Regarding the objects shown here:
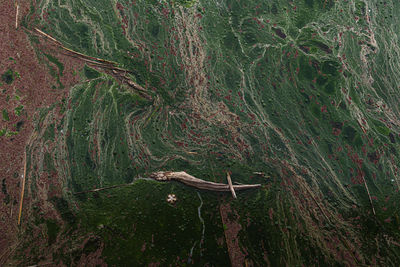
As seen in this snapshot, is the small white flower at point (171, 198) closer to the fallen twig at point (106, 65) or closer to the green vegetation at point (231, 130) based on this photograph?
the green vegetation at point (231, 130)

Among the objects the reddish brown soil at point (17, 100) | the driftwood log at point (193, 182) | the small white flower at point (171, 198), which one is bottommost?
the small white flower at point (171, 198)

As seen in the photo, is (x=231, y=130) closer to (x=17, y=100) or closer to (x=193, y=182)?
(x=193, y=182)

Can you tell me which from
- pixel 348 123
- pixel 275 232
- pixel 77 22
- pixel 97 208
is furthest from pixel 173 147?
pixel 348 123

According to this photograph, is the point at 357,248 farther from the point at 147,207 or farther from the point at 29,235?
the point at 29,235

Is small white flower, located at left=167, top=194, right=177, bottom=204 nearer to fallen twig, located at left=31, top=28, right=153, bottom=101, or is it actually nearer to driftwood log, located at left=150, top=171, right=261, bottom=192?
driftwood log, located at left=150, top=171, right=261, bottom=192

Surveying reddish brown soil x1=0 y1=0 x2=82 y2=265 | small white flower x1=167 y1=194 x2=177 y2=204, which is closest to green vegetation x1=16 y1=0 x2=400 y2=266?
small white flower x1=167 y1=194 x2=177 y2=204

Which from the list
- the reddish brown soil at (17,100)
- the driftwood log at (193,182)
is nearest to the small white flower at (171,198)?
the driftwood log at (193,182)

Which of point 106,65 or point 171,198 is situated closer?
point 171,198

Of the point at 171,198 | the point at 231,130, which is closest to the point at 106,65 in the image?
the point at 231,130
